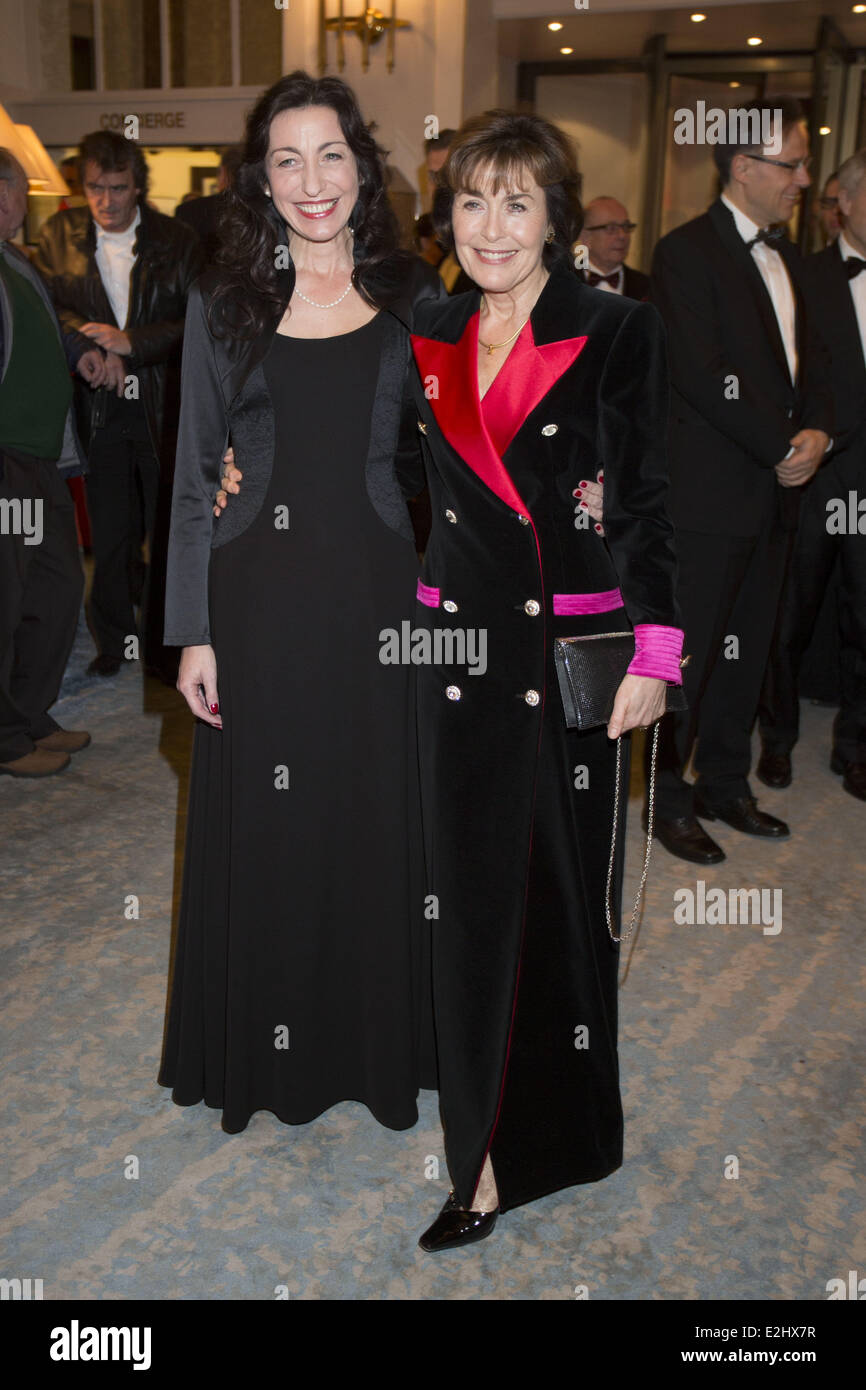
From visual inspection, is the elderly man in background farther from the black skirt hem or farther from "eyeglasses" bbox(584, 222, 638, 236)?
"eyeglasses" bbox(584, 222, 638, 236)

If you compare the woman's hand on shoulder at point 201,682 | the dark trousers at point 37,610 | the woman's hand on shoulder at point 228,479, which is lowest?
the dark trousers at point 37,610

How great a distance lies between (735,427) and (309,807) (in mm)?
1818

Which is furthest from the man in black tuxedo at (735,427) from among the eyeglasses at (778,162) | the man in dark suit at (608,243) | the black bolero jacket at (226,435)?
the man in dark suit at (608,243)

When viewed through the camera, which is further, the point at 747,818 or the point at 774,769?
the point at 774,769

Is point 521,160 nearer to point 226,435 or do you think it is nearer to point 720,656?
point 226,435

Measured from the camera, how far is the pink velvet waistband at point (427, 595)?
195 centimetres

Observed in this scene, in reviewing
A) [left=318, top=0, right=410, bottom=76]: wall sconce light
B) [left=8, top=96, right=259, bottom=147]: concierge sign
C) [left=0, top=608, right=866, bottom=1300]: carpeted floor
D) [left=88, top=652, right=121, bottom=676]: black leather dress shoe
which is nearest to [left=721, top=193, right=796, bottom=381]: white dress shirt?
[left=0, top=608, right=866, bottom=1300]: carpeted floor

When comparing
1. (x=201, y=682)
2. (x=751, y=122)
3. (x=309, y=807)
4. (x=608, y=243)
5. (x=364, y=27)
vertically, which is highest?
(x=364, y=27)

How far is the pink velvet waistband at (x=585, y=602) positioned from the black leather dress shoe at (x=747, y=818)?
2027mm

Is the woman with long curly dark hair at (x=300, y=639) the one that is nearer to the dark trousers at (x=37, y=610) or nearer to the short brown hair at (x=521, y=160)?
the short brown hair at (x=521, y=160)

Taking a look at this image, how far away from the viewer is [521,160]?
1744mm

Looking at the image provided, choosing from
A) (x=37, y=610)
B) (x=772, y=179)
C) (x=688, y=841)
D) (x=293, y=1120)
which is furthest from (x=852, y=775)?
(x=37, y=610)

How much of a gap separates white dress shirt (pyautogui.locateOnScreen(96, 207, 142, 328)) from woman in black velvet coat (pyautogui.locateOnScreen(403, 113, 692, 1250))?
321 cm
